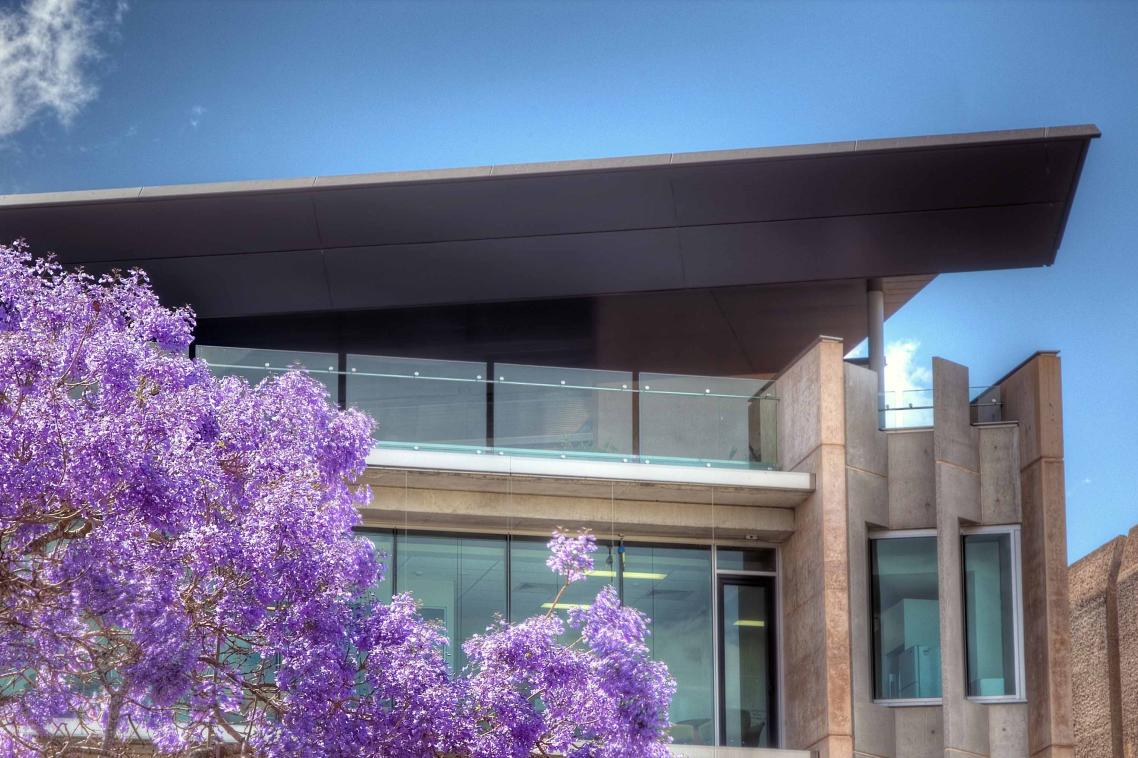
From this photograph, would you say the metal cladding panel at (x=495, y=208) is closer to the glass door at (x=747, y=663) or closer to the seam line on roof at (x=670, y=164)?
the seam line on roof at (x=670, y=164)

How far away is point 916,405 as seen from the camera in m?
21.5

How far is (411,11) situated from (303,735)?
34.1 metres

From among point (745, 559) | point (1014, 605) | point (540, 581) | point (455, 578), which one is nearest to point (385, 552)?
point (455, 578)

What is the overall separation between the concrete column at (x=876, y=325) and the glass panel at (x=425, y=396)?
19.2 feet

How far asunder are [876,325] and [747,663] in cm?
547

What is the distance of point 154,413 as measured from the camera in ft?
44.5

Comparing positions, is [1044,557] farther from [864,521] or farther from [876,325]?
[876,325]

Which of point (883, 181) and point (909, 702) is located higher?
point (883, 181)

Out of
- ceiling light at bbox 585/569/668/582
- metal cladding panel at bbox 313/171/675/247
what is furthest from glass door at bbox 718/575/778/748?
metal cladding panel at bbox 313/171/675/247

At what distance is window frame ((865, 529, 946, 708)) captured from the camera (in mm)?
20516

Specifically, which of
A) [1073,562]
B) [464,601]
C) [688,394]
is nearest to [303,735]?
[464,601]

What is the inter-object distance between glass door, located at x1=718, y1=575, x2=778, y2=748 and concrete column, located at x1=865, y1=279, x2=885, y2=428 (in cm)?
353

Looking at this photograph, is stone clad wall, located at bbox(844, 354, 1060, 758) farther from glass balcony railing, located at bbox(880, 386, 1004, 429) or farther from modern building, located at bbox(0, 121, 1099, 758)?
glass balcony railing, located at bbox(880, 386, 1004, 429)

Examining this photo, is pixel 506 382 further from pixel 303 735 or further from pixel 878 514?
pixel 303 735
